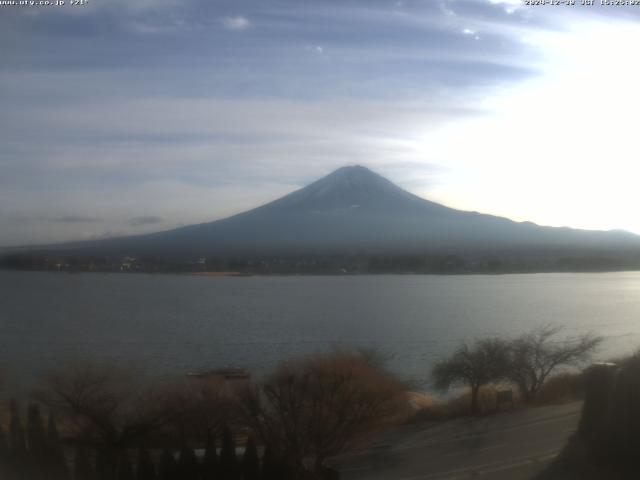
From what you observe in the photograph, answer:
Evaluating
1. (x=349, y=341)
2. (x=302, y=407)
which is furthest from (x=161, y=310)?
(x=302, y=407)

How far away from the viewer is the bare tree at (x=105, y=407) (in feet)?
16.0

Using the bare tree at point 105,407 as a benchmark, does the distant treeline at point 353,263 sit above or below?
above

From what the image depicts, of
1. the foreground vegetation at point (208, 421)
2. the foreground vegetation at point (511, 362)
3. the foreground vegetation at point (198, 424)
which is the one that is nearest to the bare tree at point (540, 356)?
the foreground vegetation at point (511, 362)

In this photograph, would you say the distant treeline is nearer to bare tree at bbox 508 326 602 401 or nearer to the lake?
the lake

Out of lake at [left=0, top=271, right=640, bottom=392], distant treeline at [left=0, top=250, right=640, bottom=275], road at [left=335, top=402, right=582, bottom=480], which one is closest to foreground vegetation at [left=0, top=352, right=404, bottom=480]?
road at [left=335, top=402, right=582, bottom=480]

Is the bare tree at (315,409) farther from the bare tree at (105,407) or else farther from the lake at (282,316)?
the lake at (282,316)

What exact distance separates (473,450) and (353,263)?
14.0 m

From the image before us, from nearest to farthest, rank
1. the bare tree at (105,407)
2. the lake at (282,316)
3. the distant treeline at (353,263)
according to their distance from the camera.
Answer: the bare tree at (105,407) → the lake at (282,316) → the distant treeline at (353,263)

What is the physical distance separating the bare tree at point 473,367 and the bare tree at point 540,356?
0.13 m

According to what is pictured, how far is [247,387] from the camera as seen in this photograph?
582cm

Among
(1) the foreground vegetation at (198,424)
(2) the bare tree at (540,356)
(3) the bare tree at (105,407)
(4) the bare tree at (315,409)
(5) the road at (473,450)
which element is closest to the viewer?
(5) the road at (473,450)

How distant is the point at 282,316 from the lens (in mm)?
12945

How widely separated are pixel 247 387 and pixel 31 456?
1794mm

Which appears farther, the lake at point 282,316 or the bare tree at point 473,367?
the lake at point 282,316
